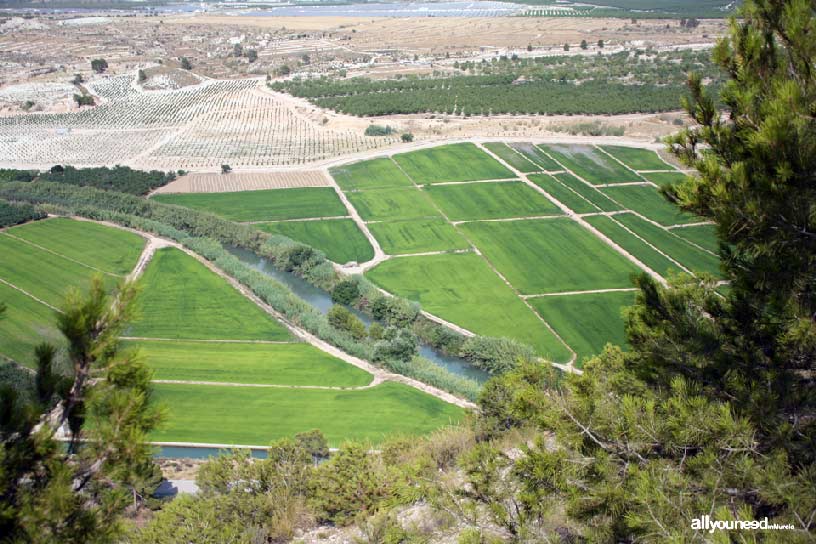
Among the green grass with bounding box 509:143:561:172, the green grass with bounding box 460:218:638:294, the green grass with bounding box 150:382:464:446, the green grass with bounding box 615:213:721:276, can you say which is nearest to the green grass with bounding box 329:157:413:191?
the green grass with bounding box 460:218:638:294

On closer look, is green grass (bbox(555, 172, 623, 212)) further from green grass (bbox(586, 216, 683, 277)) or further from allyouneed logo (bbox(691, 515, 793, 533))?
allyouneed logo (bbox(691, 515, 793, 533))

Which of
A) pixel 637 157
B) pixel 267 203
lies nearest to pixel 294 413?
pixel 267 203

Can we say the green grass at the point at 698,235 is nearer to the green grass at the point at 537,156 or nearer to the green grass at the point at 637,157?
the green grass at the point at 637,157

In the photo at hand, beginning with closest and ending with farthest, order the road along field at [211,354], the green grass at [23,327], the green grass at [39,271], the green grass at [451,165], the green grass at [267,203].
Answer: the road along field at [211,354] < the green grass at [23,327] < the green grass at [39,271] < the green grass at [267,203] < the green grass at [451,165]

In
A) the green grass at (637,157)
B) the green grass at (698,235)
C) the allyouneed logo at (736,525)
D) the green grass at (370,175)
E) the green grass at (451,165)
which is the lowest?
the green grass at (698,235)

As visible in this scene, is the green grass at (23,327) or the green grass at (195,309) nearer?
the green grass at (23,327)

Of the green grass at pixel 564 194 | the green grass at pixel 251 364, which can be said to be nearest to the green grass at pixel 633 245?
the green grass at pixel 564 194
